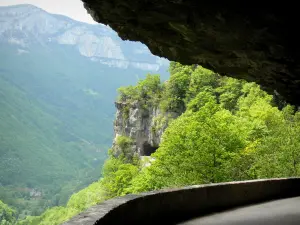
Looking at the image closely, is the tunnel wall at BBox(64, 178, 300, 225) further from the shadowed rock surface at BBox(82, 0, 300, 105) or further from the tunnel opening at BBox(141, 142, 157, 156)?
the tunnel opening at BBox(141, 142, 157, 156)

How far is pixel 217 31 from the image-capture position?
8750mm

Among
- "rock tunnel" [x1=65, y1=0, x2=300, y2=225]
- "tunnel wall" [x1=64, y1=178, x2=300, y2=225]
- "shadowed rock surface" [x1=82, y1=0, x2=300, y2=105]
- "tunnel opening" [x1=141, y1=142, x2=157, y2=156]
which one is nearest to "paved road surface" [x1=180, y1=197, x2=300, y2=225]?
"rock tunnel" [x1=65, y1=0, x2=300, y2=225]

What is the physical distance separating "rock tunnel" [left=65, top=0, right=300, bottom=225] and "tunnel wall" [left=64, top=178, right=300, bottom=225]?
0.01 m

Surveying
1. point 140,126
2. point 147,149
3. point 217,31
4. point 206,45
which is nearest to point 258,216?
point 206,45

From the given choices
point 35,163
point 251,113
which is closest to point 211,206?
point 251,113

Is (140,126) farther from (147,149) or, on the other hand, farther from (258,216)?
(258,216)

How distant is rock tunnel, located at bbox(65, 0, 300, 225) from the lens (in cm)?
762

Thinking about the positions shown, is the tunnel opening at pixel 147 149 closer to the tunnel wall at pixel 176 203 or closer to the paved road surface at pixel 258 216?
the tunnel wall at pixel 176 203

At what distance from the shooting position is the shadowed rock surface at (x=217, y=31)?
7953 millimetres

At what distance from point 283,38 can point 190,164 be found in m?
20.2

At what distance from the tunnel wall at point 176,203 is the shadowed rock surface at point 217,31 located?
3.25 meters

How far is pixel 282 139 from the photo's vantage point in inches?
1164

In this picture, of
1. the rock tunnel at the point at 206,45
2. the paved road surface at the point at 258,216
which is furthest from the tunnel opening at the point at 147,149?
the paved road surface at the point at 258,216

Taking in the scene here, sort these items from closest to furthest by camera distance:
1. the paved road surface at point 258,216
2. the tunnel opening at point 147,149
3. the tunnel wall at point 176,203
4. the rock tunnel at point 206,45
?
the tunnel wall at point 176,203, the rock tunnel at point 206,45, the paved road surface at point 258,216, the tunnel opening at point 147,149
